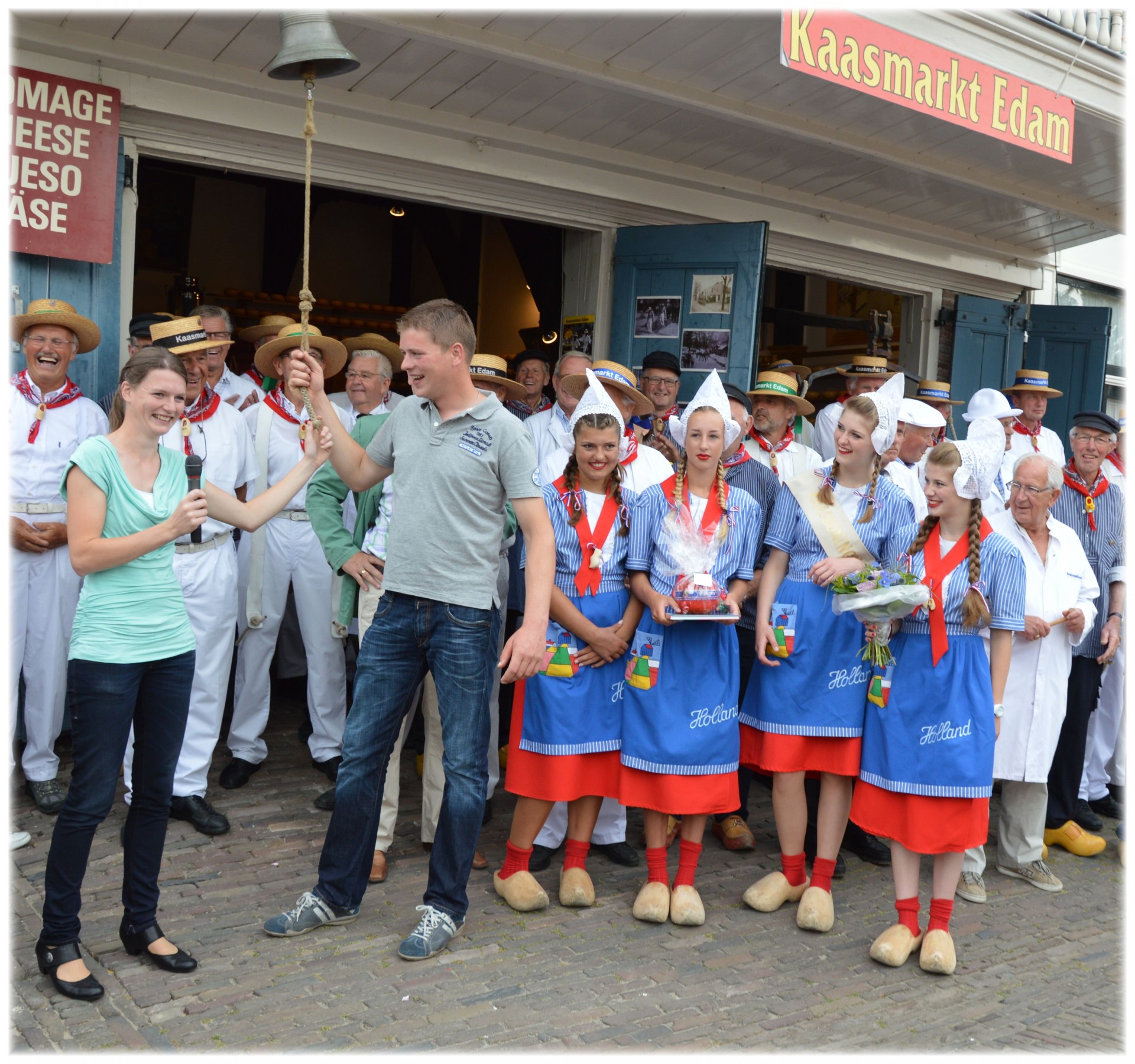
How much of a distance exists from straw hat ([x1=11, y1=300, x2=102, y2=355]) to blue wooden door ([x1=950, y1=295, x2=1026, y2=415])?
24.2 ft

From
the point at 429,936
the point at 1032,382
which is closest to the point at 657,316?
the point at 1032,382

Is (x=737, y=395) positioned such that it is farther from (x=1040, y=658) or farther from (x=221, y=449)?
(x=221, y=449)

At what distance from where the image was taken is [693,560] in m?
4.29

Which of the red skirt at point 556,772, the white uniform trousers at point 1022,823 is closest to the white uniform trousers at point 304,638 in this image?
the red skirt at point 556,772

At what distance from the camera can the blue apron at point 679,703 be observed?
429 cm

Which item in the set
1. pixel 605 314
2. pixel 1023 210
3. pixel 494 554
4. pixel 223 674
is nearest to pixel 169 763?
pixel 494 554

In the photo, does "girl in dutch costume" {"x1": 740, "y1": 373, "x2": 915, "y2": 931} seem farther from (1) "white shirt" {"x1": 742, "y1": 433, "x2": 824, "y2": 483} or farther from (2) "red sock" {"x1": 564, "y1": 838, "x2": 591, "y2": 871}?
(1) "white shirt" {"x1": 742, "y1": 433, "x2": 824, "y2": 483}

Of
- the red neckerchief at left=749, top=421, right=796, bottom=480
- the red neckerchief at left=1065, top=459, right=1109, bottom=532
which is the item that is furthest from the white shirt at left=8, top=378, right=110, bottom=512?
the red neckerchief at left=1065, top=459, right=1109, bottom=532

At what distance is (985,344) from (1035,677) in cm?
583

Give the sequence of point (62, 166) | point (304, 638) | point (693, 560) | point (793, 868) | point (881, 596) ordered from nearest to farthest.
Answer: point (881, 596) < point (693, 560) < point (793, 868) < point (62, 166) < point (304, 638)

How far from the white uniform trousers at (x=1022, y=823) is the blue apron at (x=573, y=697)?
6.23 ft

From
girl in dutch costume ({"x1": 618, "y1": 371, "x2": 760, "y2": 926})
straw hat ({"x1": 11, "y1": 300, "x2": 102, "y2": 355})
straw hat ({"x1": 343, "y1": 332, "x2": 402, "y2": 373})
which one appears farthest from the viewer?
straw hat ({"x1": 343, "y1": 332, "x2": 402, "y2": 373})

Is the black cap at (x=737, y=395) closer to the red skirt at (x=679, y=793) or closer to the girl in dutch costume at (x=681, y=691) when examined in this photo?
the girl in dutch costume at (x=681, y=691)

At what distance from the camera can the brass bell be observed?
3535mm
